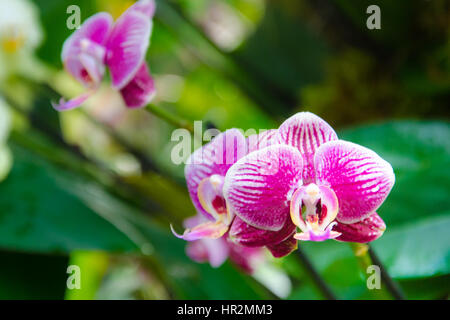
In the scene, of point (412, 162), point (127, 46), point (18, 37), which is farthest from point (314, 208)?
point (18, 37)

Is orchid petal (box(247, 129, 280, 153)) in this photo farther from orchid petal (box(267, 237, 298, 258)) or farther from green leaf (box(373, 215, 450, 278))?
green leaf (box(373, 215, 450, 278))

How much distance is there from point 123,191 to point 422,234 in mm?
277

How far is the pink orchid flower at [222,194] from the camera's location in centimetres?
24

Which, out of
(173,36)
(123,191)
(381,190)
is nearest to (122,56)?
(381,190)

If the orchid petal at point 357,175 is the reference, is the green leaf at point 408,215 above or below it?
above

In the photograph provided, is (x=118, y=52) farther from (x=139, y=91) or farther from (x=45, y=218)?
(x=45, y=218)

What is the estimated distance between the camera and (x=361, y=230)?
233 millimetres

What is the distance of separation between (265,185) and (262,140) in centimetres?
2

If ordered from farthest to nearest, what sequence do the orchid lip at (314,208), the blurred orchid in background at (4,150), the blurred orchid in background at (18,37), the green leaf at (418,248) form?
the blurred orchid in background at (18,37)
the blurred orchid in background at (4,150)
the green leaf at (418,248)
the orchid lip at (314,208)

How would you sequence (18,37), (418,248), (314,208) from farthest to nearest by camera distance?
(18,37)
(418,248)
(314,208)

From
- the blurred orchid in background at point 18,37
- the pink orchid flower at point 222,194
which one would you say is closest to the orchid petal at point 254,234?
the pink orchid flower at point 222,194

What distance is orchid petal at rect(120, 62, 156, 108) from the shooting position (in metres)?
0.28

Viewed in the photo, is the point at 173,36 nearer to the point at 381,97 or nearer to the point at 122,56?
the point at 381,97

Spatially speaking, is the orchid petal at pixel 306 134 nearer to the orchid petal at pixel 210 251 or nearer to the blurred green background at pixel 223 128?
the blurred green background at pixel 223 128
